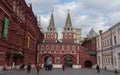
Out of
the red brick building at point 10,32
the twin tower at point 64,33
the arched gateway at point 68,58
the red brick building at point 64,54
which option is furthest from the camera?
the twin tower at point 64,33

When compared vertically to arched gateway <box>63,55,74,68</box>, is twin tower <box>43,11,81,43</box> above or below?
above

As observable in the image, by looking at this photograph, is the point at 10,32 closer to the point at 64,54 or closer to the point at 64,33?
the point at 64,54

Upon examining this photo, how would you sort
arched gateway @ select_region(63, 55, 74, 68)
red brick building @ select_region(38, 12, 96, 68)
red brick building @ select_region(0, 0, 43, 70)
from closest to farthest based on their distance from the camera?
red brick building @ select_region(0, 0, 43, 70), red brick building @ select_region(38, 12, 96, 68), arched gateway @ select_region(63, 55, 74, 68)

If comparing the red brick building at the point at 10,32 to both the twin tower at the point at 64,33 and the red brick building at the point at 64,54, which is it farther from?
the twin tower at the point at 64,33

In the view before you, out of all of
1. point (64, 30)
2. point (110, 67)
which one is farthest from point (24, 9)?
point (64, 30)

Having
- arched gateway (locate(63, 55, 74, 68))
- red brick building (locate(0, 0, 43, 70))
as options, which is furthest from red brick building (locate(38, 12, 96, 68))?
red brick building (locate(0, 0, 43, 70))

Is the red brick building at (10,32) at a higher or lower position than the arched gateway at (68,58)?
higher

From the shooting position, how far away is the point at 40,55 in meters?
69.1

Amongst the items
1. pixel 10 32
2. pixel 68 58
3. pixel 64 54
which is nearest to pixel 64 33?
pixel 68 58

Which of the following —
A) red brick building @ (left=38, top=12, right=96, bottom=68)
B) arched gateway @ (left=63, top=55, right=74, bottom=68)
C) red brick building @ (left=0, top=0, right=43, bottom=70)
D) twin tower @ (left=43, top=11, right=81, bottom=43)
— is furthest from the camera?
twin tower @ (left=43, top=11, right=81, bottom=43)

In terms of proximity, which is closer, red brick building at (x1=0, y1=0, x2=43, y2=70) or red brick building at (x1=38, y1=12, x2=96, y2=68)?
red brick building at (x1=0, y1=0, x2=43, y2=70)

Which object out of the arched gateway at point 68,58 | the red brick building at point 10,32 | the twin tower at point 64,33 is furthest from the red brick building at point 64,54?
the red brick building at point 10,32

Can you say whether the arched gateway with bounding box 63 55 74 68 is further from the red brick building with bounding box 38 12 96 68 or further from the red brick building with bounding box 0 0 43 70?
the red brick building with bounding box 0 0 43 70

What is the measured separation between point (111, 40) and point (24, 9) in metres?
24.5
